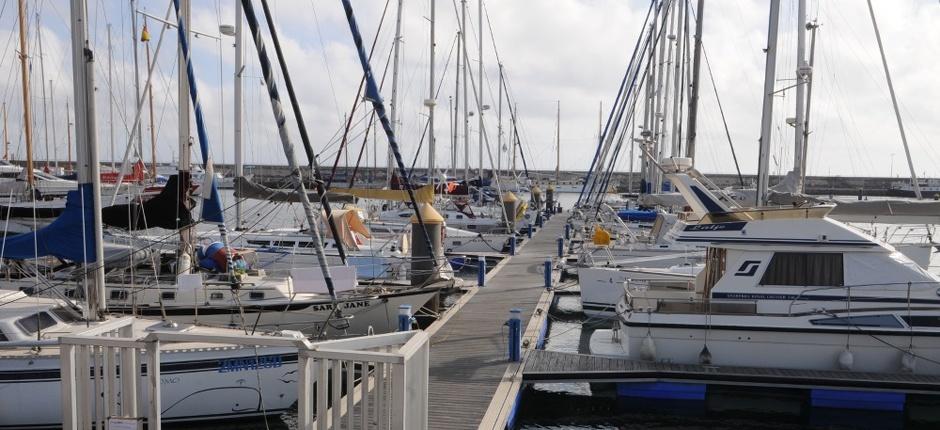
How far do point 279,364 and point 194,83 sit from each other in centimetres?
817

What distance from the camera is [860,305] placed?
41.1 ft

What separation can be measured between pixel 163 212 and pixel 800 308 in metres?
12.2

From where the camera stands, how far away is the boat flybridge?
12414 mm

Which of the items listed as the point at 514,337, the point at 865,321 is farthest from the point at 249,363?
the point at 865,321

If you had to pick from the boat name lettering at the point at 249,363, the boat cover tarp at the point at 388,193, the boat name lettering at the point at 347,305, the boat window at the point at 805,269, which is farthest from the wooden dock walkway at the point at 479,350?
the boat window at the point at 805,269

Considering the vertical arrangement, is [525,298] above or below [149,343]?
below

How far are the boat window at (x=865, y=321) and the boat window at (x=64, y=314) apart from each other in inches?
479

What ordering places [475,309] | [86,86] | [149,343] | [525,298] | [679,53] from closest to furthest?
[149,343] < [86,86] < [475,309] < [525,298] < [679,53]

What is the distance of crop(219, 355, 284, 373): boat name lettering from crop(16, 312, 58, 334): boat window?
9.17 feet

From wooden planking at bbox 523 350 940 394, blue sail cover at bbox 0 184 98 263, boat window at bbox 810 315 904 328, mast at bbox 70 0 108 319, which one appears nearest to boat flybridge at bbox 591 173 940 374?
boat window at bbox 810 315 904 328

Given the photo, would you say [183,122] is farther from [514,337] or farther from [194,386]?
[514,337]

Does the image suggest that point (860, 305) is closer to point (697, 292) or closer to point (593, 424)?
point (697, 292)

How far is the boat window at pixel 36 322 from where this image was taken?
36.1 feet

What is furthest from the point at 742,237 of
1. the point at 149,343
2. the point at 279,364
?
the point at 149,343
